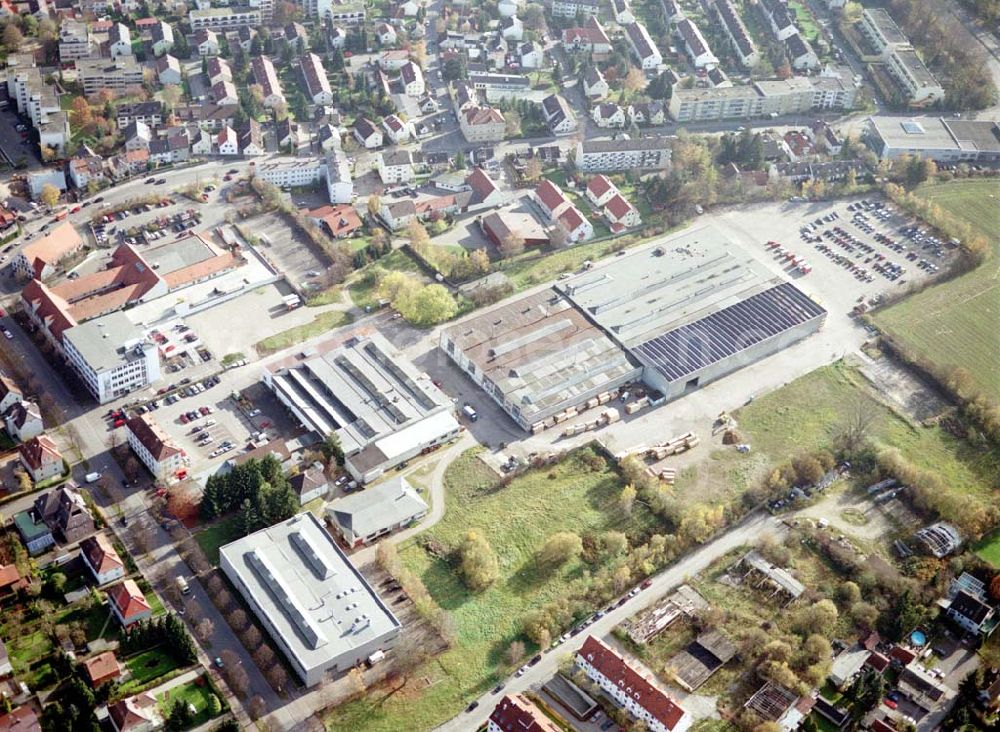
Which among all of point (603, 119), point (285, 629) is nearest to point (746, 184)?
point (603, 119)

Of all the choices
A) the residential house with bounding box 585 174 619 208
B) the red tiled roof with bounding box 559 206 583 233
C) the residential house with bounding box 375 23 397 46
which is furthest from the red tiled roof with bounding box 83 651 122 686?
the residential house with bounding box 375 23 397 46

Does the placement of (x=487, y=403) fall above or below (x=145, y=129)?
below

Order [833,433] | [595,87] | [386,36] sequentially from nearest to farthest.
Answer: [833,433] < [595,87] < [386,36]

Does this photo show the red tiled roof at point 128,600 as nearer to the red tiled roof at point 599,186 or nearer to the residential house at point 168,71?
the red tiled roof at point 599,186

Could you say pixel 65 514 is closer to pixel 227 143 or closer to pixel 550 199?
pixel 227 143

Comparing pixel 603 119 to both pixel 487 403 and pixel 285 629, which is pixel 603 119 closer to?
pixel 487 403

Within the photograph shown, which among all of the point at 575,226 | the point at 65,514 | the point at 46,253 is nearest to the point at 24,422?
the point at 65,514
